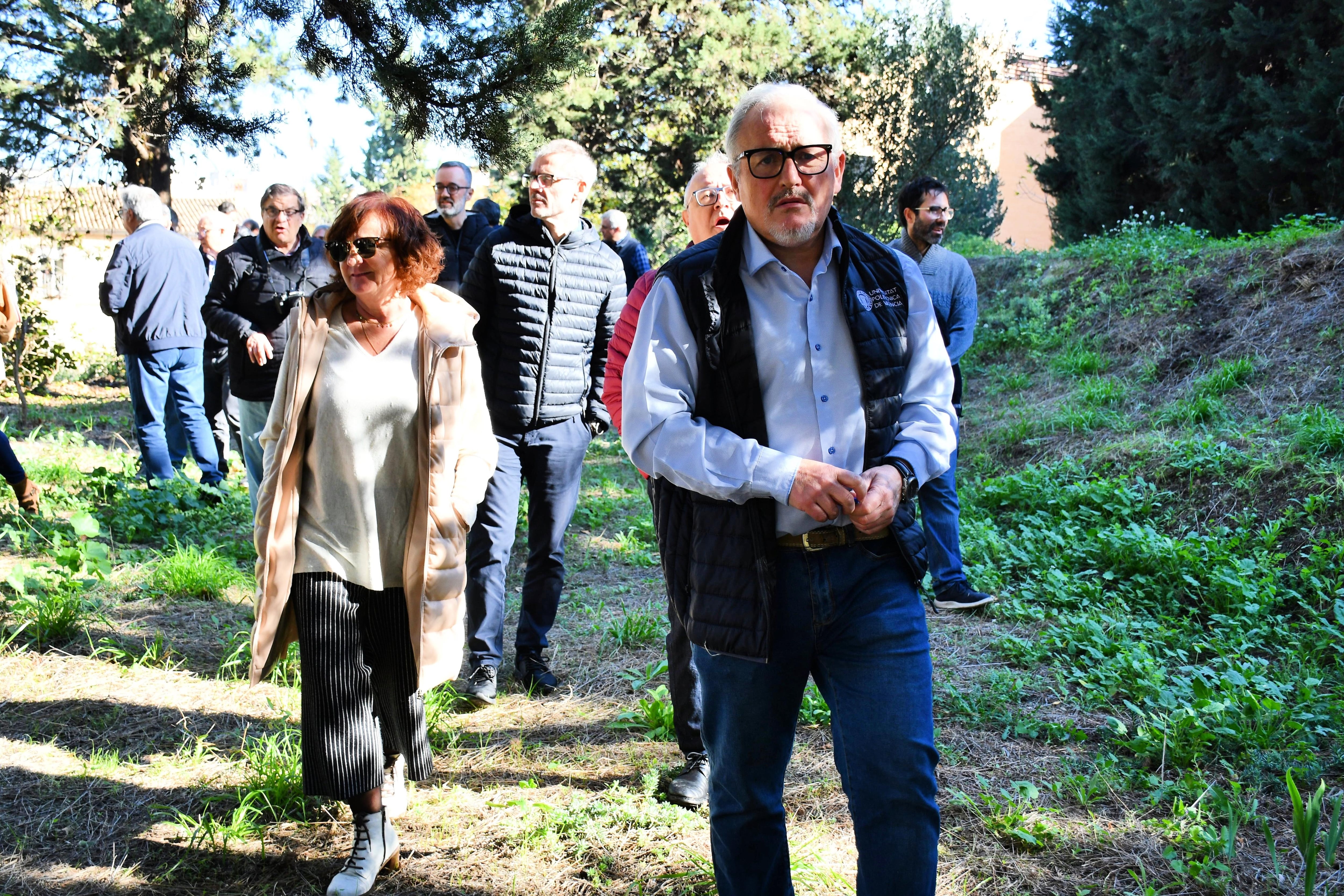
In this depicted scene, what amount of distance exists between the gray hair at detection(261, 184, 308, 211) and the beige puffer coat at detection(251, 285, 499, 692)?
9.65 ft

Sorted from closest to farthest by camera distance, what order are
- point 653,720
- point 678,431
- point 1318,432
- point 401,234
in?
point 678,431 < point 401,234 < point 653,720 < point 1318,432

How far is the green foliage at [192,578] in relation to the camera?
5.62 meters

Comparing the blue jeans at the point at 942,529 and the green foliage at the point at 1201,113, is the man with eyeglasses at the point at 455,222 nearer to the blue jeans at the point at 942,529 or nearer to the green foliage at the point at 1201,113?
the blue jeans at the point at 942,529

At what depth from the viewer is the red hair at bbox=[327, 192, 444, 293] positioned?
3.00 meters

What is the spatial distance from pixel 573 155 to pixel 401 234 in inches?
54.4

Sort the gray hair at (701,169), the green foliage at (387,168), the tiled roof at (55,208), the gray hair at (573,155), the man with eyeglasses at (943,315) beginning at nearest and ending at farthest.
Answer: the gray hair at (701,169) < the gray hair at (573,155) < the man with eyeglasses at (943,315) < the tiled roof at (55,208) < the green foliage at (387,168)

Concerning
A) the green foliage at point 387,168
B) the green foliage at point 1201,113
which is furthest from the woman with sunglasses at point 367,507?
the green foliage at point 387,168

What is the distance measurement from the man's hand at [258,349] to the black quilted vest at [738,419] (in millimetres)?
3794

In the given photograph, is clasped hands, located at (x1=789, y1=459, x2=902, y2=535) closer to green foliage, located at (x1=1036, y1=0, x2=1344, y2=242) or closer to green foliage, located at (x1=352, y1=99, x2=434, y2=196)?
green foliage, located at (x1=1036, y1=0, x2=1344, y2=242)

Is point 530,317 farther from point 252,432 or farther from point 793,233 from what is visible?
point 252,432

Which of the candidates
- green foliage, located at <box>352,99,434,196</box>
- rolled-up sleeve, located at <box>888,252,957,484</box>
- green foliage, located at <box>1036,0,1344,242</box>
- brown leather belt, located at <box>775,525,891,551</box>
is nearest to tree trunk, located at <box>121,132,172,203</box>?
rolled-up sleeve, located at <box>888,252,957,484</box>

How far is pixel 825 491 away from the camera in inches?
79.7

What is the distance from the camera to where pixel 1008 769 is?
366 centimetres

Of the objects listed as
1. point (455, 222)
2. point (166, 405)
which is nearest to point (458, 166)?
point (455, 222)
